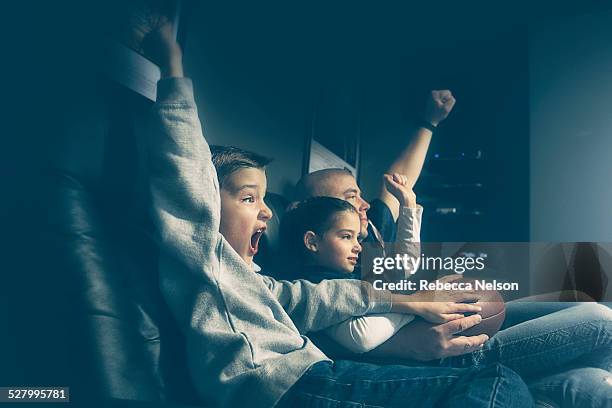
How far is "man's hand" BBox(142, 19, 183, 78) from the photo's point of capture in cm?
192

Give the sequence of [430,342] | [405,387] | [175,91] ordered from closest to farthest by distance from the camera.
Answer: [405,387], [430,342], [175,91]

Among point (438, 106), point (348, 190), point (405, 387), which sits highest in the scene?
point (438, 106)

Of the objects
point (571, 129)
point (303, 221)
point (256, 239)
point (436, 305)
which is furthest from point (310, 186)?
point (571, 129)

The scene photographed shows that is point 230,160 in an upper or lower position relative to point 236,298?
upper

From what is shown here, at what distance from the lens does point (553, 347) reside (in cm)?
176

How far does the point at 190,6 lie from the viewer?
1.97m

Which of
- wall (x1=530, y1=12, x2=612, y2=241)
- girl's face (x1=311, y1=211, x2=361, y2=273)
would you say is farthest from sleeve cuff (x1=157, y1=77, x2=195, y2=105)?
wall (x1=530, y1=12, x2=612, y2=241)

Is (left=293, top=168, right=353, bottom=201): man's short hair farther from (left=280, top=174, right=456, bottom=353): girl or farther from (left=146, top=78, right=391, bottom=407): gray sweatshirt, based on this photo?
(left=146, top=78, right=391, bottom=407): gray sweatshirt

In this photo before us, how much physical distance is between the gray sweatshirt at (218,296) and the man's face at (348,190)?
0.54ft

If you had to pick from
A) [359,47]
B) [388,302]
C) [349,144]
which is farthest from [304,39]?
[388,302]

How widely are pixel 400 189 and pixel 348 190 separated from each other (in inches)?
5.2

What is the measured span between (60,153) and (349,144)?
2.54ft

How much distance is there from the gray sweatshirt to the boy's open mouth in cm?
4

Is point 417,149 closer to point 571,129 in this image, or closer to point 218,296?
point 571,129
